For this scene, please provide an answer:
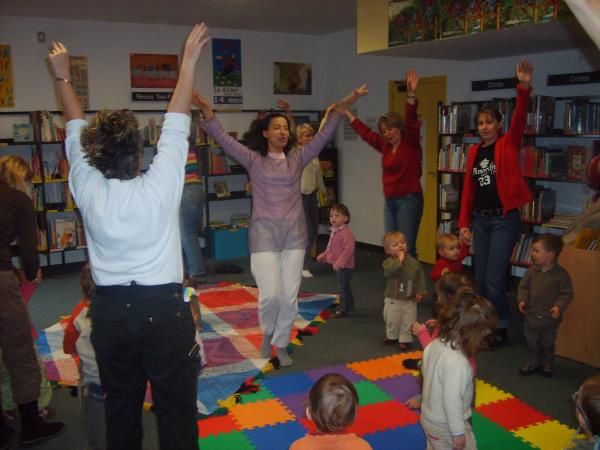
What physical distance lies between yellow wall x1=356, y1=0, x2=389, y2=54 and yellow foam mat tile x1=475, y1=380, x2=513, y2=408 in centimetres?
304

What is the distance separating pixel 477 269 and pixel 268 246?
5.57ft

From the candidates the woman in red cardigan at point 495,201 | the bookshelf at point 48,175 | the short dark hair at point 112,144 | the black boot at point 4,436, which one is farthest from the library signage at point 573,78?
the black boot at point 4,436

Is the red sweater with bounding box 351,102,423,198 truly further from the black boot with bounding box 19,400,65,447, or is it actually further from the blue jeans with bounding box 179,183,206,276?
the black boot with bounding box 19,400,65,447

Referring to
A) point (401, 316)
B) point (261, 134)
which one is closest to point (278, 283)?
point (261, 134)

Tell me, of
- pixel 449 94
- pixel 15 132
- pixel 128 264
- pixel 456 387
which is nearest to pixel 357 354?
pixel 456 387

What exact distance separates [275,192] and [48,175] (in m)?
4.26

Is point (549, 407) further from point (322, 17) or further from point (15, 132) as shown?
point (15, 132)

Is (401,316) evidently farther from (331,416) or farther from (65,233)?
(65,233)

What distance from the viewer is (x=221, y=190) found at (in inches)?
327

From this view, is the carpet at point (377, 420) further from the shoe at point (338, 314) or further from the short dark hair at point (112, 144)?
the short dark hair at point (112, 144)

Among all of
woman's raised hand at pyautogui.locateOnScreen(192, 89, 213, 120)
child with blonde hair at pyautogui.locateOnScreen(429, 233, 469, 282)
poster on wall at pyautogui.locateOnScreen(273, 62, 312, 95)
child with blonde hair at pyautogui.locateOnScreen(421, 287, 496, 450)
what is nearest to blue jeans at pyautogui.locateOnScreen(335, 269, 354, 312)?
child with blonde hair at pyautogui.locateOnScreen(429, 233, 469, 282)

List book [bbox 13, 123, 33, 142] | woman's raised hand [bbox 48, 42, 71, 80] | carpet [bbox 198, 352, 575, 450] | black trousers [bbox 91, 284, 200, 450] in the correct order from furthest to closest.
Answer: book [bbox 13, 123, 33, 142] < carpet [bbox 198, 352, 575, 450] < woman's raised hand [bbox 48, 42, 71, 80] < black trousers [bbox 91, 284, 200, 450]

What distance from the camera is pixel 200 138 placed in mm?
7824

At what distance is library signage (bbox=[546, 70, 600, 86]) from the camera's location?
5.48 meters
